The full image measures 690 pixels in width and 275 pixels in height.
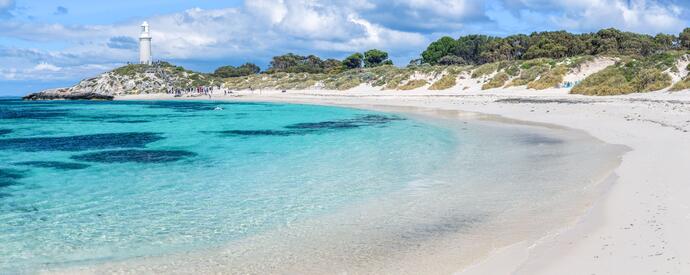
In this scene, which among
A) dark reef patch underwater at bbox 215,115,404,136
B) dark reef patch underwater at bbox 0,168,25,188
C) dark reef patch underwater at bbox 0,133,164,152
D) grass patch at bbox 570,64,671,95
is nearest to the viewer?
dark reef patch underwater at bbox 0,168,25,188

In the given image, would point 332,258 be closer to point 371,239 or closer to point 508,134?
point 371,239

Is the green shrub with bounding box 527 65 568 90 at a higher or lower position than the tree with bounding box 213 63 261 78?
lower

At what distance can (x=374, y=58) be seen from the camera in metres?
113

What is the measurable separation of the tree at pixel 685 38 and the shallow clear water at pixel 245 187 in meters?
56.8

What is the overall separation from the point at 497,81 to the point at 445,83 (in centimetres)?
775

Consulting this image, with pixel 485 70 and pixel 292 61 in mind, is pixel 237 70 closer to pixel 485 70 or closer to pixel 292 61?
pixel 292 61

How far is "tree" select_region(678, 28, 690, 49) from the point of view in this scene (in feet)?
217

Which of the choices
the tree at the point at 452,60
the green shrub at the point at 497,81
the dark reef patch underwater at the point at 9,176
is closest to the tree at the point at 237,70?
the tree at the point at 452,60

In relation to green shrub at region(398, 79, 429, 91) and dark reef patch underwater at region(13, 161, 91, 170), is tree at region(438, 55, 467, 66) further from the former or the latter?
dark reef patch underwater at region(13, 161, 91, 170)

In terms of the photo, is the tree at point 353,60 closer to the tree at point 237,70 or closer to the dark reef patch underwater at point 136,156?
the tree at point 237,70

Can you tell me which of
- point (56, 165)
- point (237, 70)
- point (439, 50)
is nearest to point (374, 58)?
point (439, 50)

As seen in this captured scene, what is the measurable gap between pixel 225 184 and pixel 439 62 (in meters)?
87.1

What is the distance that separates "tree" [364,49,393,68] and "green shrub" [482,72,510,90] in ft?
193

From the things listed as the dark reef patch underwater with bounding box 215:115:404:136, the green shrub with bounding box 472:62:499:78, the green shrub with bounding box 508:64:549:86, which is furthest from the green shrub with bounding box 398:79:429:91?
the dark reef patch underwater with bounding box 215:115:404:136
